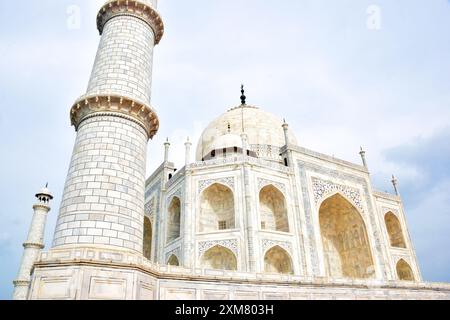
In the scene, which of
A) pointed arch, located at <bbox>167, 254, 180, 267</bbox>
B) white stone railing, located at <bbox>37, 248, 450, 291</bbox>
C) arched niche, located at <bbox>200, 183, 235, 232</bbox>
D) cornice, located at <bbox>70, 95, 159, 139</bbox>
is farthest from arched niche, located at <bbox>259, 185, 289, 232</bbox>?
cornice, located at <bbox>70, 95, 159, 139</bbox>

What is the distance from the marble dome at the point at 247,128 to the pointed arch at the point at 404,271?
9.86 m

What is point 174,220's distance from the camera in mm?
17984

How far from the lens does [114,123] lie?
7.21 metres

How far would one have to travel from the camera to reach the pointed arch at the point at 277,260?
51.6ft

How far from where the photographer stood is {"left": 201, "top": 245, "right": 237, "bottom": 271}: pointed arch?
50.2 ft

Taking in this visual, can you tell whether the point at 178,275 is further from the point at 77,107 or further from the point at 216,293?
the point at 77,107

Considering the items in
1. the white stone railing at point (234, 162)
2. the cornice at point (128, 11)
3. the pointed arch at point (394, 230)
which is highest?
the white stone railing at point (234, 162)

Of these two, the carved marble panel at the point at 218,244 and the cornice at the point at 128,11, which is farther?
the carved marble panel at the point at 218,244

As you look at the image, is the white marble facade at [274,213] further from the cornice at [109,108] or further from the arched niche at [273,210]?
the cornice at [109,108]

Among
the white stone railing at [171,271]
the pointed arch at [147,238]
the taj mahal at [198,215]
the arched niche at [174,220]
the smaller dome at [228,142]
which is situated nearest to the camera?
the white stone railing at [171,271]

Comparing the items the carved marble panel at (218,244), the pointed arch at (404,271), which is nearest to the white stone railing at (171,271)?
the carved marble panel at (218,244)

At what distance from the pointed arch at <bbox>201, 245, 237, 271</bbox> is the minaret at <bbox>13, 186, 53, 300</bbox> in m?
7.15

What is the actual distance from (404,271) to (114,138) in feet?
64.6
